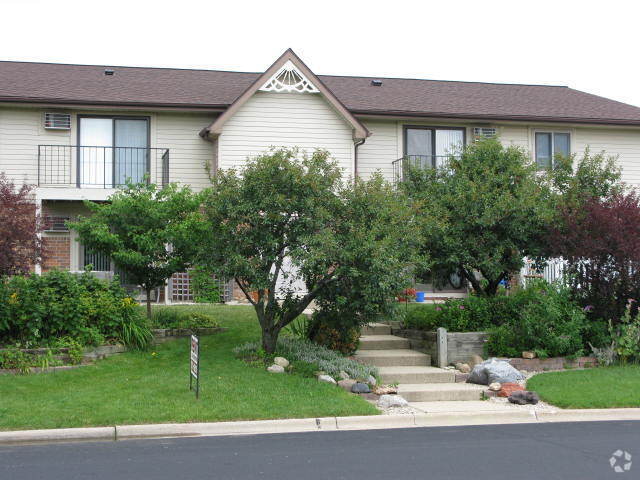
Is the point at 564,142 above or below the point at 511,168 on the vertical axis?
above

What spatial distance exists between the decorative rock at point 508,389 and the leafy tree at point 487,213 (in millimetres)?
3120

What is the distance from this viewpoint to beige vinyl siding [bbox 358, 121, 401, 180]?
69.2 feet

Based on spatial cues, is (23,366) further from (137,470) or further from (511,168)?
(511,168)

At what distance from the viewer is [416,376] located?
12094 mm

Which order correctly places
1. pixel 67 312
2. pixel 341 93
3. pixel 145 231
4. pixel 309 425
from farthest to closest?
pixel 341 93 < pixel 145 231 < pixel 67 312 < pixel 309 425

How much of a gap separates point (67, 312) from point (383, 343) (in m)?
5.87

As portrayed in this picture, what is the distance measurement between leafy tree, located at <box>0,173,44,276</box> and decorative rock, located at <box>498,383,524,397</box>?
Result: 7759 mm

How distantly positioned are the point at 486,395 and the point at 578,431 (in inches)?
87.1

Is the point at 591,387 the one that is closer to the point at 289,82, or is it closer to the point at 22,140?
the point at 289,82

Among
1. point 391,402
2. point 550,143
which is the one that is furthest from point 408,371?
point 550,143

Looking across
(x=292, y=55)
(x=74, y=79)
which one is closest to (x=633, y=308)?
(x=292, y=55)

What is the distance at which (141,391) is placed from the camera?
10016mm

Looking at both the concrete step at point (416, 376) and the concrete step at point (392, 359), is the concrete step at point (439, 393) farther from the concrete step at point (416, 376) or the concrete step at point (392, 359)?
the concrete step at point (392, 359)

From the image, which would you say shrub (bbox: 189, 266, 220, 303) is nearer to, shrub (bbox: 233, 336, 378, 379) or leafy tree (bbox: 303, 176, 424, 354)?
shrub (bbox: 233, 336, 378, 379)
